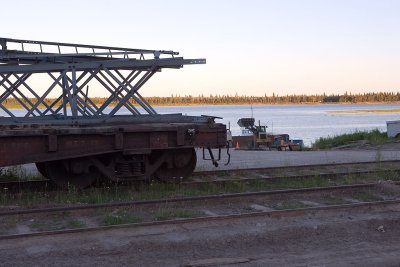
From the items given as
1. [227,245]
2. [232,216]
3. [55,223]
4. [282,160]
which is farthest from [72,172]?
[282,160]

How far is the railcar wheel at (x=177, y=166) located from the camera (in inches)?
533

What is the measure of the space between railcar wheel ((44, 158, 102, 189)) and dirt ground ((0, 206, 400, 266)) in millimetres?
4013

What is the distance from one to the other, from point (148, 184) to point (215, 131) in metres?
1.93

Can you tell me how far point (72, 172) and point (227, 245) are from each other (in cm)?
530

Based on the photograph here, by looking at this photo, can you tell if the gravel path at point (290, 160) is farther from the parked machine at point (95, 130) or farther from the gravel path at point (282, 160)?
the parked machine at point (95, 130)

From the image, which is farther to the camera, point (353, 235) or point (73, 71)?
point (73, 71)

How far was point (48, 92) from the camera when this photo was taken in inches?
522

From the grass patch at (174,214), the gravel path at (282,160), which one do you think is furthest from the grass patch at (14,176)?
the grass patch at (174,214)

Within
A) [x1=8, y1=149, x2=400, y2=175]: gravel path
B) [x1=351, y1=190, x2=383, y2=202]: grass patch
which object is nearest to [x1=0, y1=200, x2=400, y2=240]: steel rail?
[x1=351, y1=190, x2=383, y2=202]: grass patch

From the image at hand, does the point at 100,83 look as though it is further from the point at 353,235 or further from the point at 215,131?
the point at 353,235

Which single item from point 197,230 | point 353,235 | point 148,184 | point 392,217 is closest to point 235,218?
point 197,230

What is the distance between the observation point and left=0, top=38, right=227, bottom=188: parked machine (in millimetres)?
11867

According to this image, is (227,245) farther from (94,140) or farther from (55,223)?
(94,140)

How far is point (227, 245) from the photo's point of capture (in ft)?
27.6
